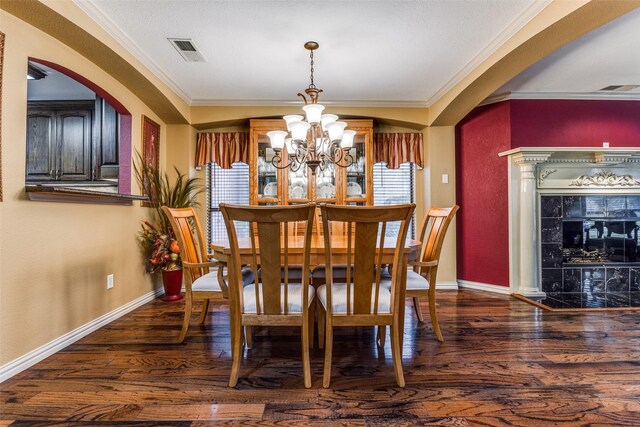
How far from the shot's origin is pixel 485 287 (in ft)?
13.1

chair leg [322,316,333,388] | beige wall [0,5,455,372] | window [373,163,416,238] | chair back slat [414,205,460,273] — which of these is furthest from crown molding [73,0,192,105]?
chair back slat [414,205,460,273]

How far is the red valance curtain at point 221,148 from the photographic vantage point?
13.6ft

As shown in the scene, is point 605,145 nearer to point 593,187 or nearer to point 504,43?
point 593,187

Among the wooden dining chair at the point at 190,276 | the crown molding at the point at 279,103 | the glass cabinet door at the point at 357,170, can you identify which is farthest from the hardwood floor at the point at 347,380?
the crown molding at the point at 279,103

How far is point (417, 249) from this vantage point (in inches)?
87.4

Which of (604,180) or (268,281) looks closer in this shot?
(268,281)

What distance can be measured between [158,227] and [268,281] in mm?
2492

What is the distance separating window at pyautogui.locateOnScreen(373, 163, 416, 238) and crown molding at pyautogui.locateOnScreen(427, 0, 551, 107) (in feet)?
3.51

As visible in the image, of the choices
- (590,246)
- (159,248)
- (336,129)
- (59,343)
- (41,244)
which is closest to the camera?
(41,244)

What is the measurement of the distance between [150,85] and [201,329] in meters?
2.23

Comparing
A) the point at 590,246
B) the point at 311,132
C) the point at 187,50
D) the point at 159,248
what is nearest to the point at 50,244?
the point at 159,248

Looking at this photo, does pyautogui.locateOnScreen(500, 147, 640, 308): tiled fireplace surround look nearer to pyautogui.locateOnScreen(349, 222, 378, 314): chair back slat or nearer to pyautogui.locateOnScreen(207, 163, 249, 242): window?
pyautogui.locateOnScreen(349, 222, 378, 314): chair back slat

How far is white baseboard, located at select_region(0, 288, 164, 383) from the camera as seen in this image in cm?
186

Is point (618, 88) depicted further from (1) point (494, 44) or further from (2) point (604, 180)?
(1) point (494, 44)
